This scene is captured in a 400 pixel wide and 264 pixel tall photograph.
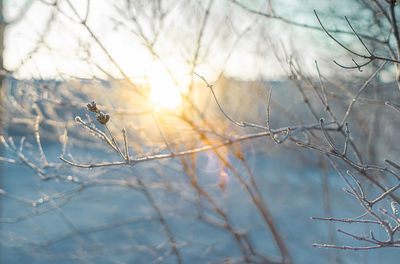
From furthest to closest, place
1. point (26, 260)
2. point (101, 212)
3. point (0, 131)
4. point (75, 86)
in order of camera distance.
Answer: point (101, 212) < point (26, 260) < point (0, 131) < point (75, 86)

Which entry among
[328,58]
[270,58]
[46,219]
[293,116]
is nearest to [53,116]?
[270,58]

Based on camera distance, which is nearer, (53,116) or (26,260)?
(53,116)

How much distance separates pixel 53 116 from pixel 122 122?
0.78m

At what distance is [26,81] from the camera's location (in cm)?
295

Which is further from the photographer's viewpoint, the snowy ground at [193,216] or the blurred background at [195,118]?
the snowy ground at [193,216]

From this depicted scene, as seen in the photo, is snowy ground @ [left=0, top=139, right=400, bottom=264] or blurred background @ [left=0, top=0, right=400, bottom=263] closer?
blurred background @ [left=0, top=0, right=400, bottom=263]

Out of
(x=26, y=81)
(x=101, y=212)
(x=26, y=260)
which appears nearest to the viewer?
(x=26, y=81)

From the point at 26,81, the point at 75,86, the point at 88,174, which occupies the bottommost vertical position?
the point at 88,174

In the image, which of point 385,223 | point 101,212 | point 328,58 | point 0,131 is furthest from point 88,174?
point 101,212

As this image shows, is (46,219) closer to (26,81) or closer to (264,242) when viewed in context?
(264,242)

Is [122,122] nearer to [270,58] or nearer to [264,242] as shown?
[270,58]

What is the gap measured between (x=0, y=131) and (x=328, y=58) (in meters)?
3.62

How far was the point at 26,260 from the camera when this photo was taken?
697 cm

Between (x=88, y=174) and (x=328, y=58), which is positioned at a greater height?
(x=328, y=58)
